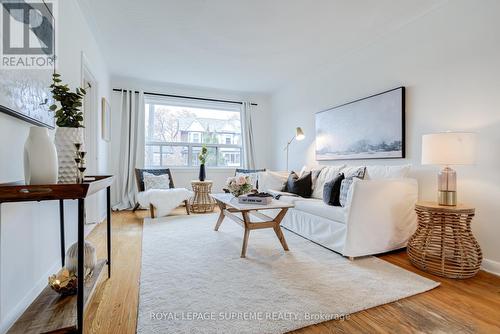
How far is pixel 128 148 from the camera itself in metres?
4.59

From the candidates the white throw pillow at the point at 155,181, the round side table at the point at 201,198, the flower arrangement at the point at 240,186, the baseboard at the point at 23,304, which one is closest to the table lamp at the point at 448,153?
the flower arrangement at the point at 240,186

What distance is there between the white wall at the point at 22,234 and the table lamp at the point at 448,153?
9.28 ft

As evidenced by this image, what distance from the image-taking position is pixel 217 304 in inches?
60.3

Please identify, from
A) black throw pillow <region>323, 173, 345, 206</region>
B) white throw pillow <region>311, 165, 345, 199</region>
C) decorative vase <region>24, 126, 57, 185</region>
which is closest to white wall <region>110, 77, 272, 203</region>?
white throw pillow <region>311, 165, 345, 199</region>

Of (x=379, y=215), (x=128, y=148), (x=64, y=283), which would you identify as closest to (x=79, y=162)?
(x=64, y=283)

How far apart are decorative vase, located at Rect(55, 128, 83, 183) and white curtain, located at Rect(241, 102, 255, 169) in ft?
13.6

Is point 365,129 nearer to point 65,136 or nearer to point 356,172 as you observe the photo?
point 356,172

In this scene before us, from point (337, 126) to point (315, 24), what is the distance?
1456 mm

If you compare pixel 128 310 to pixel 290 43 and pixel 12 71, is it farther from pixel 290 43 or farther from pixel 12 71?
pixel 290 43

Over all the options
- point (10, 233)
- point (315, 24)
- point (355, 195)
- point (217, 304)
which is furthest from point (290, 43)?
point (10, 233)

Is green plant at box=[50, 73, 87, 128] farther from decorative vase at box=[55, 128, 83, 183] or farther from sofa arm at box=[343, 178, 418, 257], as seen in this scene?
sofa arm at box=[343, 178, 418, 257]

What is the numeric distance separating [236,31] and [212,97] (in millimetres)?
2458

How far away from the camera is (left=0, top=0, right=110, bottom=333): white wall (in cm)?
120

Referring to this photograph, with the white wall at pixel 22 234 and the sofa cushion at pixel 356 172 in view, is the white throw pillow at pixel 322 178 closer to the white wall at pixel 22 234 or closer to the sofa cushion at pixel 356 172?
the sofa cushion at pixel 356 172
